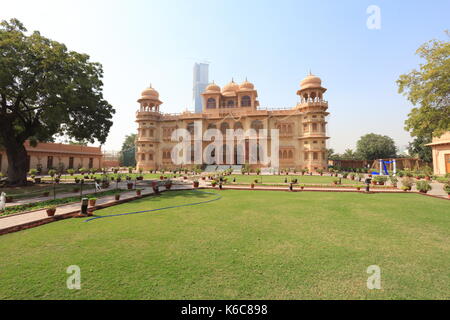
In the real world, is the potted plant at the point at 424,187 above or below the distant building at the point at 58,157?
below

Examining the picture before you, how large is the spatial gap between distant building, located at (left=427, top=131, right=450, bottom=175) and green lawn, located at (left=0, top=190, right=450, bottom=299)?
25.6 m

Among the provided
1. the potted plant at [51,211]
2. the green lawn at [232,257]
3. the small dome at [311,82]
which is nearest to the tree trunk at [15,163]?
the potted plant at [51,211]

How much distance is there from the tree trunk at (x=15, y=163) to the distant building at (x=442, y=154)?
43.7 m

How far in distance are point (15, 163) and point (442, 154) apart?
146 ft

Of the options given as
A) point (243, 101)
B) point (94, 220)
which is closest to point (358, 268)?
point (94, 220)

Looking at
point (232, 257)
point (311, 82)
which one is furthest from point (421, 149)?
point (232, 257)

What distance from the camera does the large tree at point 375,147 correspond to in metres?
48.5

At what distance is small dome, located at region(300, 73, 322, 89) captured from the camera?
34.5m

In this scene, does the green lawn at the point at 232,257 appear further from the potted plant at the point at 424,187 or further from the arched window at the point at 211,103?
the arched window at the point at 211,103

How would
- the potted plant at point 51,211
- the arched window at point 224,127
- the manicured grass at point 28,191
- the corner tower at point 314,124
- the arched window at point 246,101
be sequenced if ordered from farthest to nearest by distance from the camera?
the arched window at point 246,101, the arched window at point 224,127, the corner tower at point 314,124, the manicured grass at point 28,191, the potted plant at point 51,211

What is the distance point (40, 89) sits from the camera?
45.8 feet

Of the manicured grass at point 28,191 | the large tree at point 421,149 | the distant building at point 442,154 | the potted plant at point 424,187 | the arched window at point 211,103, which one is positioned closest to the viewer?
the manicured grass at point 28,191
